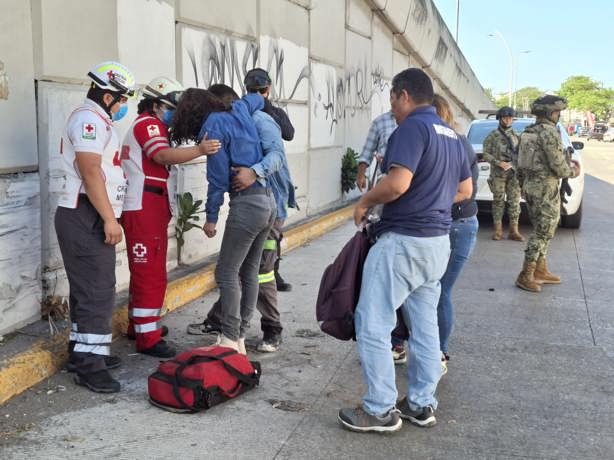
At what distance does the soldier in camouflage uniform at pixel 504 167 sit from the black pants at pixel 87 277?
6.52m

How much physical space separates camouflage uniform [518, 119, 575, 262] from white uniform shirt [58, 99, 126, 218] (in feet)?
13.7

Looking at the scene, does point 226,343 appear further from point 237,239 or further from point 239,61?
point 239,61

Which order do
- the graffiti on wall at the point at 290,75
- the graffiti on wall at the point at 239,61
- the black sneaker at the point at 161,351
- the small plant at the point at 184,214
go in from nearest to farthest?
the black sneaker at the point at 161,351, the small plant at the point at 184,214, the graffiti on wall at the point at 239,61, the graffiti on wall at the point at 290,75

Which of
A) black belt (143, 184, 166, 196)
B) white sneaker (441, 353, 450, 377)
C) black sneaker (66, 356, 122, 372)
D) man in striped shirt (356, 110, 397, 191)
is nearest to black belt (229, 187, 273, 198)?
black belt (143, 184, 166, 196)

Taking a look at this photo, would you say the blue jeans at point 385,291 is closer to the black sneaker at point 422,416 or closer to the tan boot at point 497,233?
the black sneaker at point 422,416

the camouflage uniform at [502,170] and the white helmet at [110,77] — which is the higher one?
the white helmet at [110,77]

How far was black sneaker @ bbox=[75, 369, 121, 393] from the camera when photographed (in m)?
3.99

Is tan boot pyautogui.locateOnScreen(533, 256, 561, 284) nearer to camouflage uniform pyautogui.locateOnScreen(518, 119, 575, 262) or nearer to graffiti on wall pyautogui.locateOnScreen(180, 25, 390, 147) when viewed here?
camouflage uniform pyautogui.locateOnScreen(518, 119, 575, 262)

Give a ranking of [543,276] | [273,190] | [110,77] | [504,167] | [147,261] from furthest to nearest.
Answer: [504,167]
[543,276]
[273,190]
[147,261]
[110,77]

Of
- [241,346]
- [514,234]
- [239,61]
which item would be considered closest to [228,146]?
[241,346]

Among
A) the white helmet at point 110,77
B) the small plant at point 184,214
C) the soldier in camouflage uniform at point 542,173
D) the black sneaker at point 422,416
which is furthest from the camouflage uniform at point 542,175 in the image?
the white helmet at point 110,77

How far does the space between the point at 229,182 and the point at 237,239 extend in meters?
0.36

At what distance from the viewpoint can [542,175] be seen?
21.8 ft

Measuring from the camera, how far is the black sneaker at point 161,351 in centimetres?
460
